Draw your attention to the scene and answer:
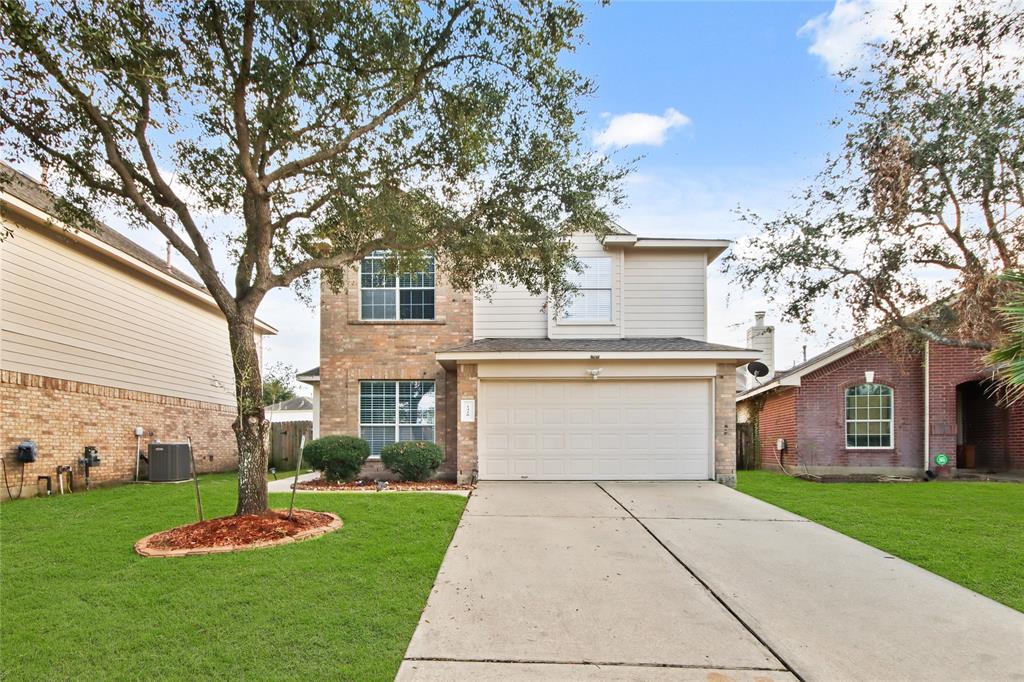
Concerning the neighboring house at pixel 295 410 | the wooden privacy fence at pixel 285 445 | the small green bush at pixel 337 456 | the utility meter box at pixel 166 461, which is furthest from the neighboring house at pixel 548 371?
the neighboring house at pixel 295 410

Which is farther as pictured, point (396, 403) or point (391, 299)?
point (391, 299)

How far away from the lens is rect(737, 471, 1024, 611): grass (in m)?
5.60

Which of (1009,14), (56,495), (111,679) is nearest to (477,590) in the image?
(111,679)

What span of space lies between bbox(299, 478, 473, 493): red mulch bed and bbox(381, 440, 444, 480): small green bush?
0.22m

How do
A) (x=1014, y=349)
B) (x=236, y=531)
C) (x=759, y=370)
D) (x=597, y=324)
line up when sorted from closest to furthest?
1. (x=1014, y=349)
2. (x=236, y=531)
3. (x=597, y=324)
4. (x=759, y=370)

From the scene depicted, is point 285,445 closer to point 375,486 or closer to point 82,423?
point 82,423

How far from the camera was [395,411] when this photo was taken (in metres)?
12.5

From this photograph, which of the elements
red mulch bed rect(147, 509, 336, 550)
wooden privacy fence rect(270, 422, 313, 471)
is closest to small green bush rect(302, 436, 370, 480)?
red mulch bed rect(147, 509, 336, 550)

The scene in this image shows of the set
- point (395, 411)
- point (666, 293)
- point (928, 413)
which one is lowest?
point (928, 413)

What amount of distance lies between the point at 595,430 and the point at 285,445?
10.3m

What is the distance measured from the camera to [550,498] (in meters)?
9.44

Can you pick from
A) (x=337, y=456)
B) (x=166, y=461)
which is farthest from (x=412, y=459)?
(x=166, y=461)

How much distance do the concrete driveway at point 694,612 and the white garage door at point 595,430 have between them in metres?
4.19

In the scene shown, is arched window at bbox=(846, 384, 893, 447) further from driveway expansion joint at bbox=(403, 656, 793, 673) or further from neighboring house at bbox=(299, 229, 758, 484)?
driveway expansion joint at bbox=(403, 656, 793, 673)
